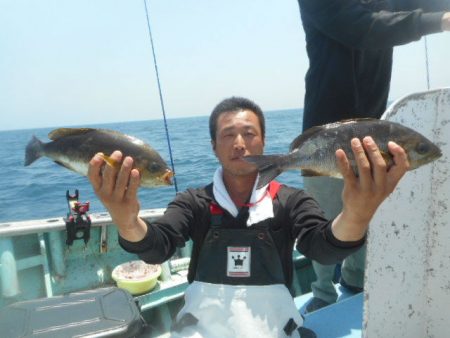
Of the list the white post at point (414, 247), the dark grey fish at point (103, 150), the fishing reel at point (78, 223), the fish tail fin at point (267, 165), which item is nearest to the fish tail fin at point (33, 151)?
the dark grey fish at point (103, 150)

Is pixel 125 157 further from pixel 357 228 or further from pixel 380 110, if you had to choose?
pixel 380 110

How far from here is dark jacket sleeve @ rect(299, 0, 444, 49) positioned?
100 inches

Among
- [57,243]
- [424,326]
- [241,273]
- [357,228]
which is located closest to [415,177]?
[357,228]

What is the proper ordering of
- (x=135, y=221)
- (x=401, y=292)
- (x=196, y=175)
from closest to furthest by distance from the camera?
1. (x=135, y=221)
2. (x=401, y=292)
3. (x=196, y=175)

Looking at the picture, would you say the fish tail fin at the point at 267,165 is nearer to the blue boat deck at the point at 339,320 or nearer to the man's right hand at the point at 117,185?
the man's right hand at the point at 117,185

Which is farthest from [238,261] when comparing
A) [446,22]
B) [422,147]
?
[446,22]

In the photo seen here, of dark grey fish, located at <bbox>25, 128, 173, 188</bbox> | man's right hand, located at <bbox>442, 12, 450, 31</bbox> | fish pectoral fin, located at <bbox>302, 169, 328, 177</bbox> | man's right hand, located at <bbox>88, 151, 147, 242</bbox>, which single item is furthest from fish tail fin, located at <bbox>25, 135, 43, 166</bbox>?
man's right hand, located at <bbox>442, 12, 450, 31</bbox>

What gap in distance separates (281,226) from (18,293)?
3028mm

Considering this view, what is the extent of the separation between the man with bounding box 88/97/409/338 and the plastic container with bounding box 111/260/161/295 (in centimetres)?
162

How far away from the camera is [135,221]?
1.98m

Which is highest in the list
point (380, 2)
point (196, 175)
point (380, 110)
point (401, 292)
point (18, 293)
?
point (380, 2)

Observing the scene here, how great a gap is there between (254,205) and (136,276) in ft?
7.06

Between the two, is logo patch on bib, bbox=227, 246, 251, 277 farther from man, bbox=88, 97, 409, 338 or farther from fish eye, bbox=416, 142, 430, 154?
fish eye, bbox=416, 142, 430, 154

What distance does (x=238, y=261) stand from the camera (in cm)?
227
